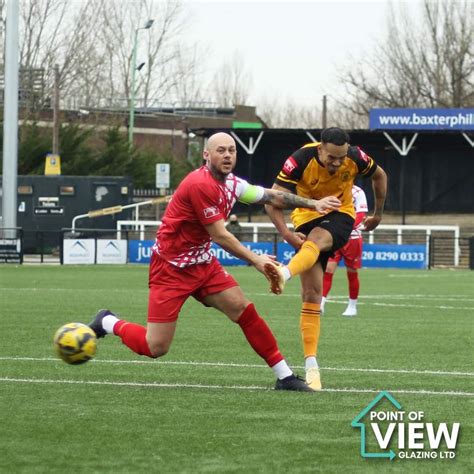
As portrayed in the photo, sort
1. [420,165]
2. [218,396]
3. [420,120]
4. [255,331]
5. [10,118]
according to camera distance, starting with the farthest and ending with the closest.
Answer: [420,165]
[420,120]
[10,118]
[255,331]
[218,396]

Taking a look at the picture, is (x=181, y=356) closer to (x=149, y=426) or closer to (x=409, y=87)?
(x=149, y=426)

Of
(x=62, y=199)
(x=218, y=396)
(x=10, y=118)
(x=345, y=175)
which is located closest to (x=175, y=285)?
(x=218, y=396)

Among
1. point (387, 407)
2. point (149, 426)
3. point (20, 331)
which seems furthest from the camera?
point (20, 331)

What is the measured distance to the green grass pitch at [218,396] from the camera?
6988 millimetres

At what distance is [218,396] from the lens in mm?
9406

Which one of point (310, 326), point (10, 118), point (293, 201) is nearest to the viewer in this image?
point (293, 201)

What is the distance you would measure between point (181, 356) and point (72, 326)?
289 cm

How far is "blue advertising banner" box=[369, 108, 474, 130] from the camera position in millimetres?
52844

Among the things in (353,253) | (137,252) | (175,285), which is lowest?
(137,252)

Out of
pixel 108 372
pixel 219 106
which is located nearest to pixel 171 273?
pixel 108 372

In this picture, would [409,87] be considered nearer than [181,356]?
No

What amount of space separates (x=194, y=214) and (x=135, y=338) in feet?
3.42

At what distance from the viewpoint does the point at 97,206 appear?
49.2m

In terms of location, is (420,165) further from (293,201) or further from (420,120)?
(293,201)
